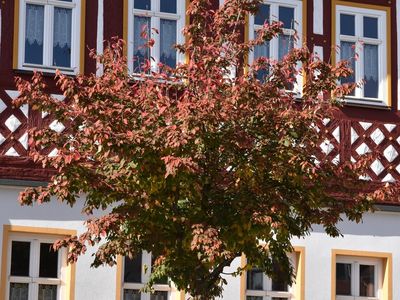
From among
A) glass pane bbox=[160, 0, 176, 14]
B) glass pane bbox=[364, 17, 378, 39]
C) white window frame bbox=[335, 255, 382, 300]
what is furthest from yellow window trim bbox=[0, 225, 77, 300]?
glass pane bbox=[364, 17, 378, 39]

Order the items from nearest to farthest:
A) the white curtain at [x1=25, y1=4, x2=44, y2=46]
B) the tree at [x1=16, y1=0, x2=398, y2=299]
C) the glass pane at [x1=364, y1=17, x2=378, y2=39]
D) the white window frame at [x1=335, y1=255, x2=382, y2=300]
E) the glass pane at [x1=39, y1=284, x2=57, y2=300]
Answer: the tree at [x1=16, y1=0, x2=398, y2=299]
the glass pane at [x1=39, y1=284, x2=57, y2=300]
the white curtain at [x1=25, y1=4, x2=44, y2=46]
the white window frame at [x1=335, y1=255, x2=382, y2=300]
the glass pane at [x1=364, y1=17, x2=378, y2=39]

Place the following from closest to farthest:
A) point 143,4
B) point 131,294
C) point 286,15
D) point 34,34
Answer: point 34,34 → point 131,294 → point 143,4 → point 286,15

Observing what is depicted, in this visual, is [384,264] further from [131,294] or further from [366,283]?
[131,294]

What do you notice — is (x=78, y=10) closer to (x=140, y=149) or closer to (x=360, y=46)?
(x=360, y=46)

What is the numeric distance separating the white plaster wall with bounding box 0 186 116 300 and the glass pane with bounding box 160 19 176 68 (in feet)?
9.09

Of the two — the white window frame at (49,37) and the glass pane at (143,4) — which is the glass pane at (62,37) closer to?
the white window frame at (49,37)


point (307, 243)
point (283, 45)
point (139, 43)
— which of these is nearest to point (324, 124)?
point (283, 45)

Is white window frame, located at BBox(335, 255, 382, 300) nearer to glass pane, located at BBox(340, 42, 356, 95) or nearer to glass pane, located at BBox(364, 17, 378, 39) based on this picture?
glass pane, located at BBox(340, 42, 356, 95)

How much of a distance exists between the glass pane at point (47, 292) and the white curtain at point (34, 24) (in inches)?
139

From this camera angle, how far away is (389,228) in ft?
73.6

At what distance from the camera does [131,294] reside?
69.1ft

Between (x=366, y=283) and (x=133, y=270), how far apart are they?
3.88m

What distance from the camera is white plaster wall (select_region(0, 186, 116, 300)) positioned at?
20219 millimetres

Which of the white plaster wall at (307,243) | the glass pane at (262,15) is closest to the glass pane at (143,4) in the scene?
the glass pane at (262,15)
